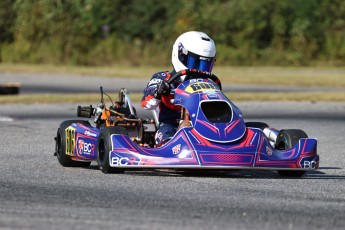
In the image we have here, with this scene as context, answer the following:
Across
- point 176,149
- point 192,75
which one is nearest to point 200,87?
point 192,75

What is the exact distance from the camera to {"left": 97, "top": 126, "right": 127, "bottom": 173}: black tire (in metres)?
9.44

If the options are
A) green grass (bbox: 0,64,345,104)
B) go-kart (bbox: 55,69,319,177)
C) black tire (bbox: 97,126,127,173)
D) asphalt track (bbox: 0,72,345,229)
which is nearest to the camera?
asphalt track (bbox: 0,72,345,229)

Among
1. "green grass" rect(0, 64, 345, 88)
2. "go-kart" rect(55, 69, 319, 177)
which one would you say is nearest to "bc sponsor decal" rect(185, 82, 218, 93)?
"go-kart" rect(55, 69, 319, 177)

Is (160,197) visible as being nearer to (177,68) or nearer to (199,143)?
(199,143)

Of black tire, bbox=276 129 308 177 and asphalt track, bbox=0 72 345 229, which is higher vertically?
black tire, bbox=276 129 308 177

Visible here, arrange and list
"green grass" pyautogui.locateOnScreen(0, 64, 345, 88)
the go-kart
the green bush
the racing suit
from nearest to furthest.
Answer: the go-kart, the racing suit, "green grass" pyautogui.locateOnScreen(0, 64, 345, 88), the green bush

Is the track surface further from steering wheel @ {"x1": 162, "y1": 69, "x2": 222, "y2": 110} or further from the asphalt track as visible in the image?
steering wheel @ {"x1": 162, "y1": 69, "x2": 222, "y2": 110}

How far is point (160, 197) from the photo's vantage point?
25.9ft

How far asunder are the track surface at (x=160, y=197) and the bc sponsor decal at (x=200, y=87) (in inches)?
30.5

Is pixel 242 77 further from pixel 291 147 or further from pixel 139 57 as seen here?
pixel 291 147

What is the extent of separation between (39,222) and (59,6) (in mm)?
32440

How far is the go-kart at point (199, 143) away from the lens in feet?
30.1

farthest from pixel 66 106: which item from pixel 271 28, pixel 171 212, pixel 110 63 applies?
pixel 271 28

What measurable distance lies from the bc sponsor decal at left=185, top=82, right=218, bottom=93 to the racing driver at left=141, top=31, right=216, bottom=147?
31 cm
